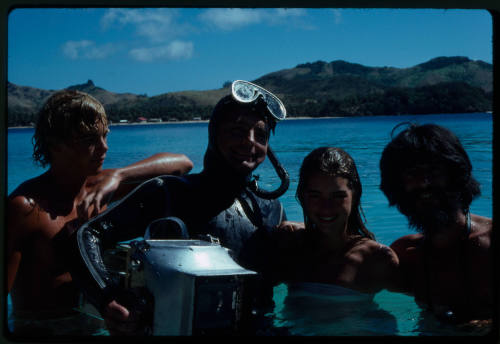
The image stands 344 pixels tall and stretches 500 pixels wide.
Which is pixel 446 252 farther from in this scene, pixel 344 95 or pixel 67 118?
pixel 344 95

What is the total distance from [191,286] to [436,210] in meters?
1.35

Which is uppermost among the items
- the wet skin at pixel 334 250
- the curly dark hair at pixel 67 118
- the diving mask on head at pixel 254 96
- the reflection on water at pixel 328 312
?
the diving mask on head at pixel 254 96

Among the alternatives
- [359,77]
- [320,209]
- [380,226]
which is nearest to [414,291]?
[320,209]

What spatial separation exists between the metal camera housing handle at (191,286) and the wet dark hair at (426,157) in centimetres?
101

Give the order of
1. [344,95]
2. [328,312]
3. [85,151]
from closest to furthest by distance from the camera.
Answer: [85,151]
[328,312]
[344,95]

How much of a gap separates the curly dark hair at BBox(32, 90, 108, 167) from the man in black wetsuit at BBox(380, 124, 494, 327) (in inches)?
58.5

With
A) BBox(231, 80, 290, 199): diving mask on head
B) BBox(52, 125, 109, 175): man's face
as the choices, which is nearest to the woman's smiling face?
BBox(231, 80, 290, 199): diving mask on head

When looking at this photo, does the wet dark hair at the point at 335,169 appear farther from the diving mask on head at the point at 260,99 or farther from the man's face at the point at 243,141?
the man's face at the point at 243,141

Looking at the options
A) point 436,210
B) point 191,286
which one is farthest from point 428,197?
point 191,286

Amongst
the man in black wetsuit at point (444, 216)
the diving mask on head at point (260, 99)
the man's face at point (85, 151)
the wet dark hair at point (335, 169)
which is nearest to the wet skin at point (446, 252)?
the man in black wetsuit at point (444, 216)

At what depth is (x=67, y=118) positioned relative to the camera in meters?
2.62

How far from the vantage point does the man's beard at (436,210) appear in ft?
8.21
